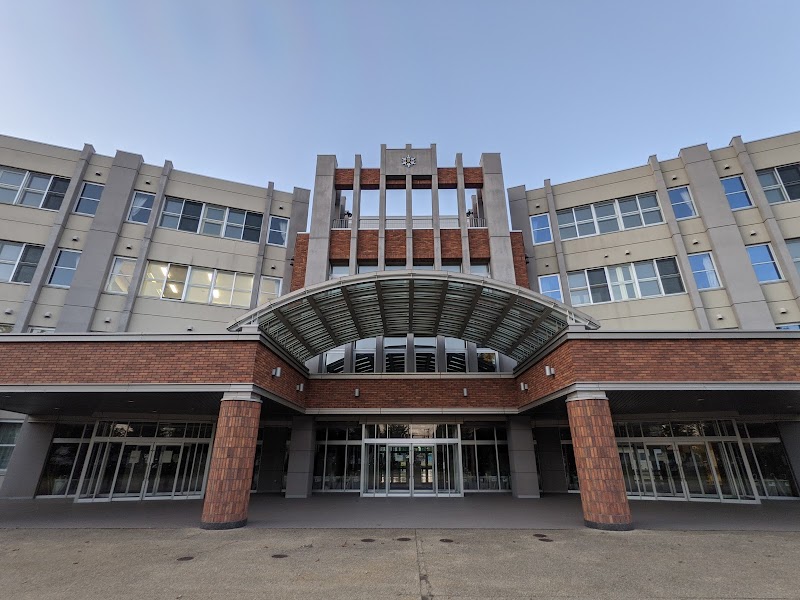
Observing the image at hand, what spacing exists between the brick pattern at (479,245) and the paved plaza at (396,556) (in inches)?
403

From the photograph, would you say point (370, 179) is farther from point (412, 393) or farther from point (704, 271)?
point (704, 271)

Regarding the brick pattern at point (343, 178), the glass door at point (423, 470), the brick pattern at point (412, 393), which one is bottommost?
the glass door at point (423, 470)

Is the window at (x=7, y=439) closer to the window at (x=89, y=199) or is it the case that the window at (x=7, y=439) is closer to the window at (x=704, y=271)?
the window at (x=89, y=199)

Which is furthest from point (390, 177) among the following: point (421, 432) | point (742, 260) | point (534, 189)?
point (742, 260)

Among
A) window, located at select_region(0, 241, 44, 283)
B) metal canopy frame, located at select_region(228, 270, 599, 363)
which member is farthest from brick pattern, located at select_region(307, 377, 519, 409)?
window, located at select_region(0, 241, 44, 283)

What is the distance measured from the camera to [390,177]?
1975 centimetres

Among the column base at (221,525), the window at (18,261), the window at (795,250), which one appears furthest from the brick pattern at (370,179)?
the window at (795,250)

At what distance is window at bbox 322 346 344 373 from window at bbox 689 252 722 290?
49.6 feet

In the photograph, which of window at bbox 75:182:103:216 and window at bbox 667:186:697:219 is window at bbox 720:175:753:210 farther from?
window at bbox 75:182:103:216

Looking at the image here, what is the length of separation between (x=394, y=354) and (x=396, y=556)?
1072 centimetres

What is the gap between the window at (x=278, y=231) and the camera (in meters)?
19.3

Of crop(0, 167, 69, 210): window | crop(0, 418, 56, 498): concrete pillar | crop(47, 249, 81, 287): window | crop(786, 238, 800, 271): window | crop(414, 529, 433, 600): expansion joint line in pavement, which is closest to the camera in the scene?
crop(414, 529, 433, 600): expansion joint line in pavement

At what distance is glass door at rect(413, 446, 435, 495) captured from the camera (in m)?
16.2

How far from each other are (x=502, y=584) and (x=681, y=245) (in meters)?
16.4
